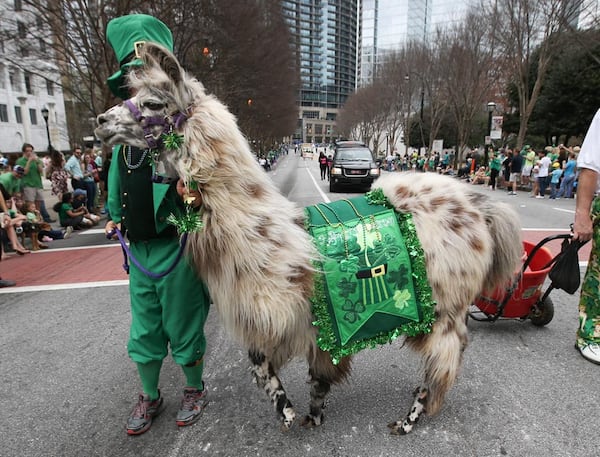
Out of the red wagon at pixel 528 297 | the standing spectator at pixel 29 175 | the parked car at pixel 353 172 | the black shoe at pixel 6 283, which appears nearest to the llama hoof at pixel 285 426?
the red wagon at pixel 528 297

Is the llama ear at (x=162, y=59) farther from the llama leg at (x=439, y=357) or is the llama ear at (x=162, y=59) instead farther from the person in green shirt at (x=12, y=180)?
the person in green shirt at (x=12, y=180)

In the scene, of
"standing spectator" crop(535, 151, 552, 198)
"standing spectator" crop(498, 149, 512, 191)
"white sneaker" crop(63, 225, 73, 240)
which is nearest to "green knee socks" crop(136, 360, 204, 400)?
"white sneaker" crop(63, 225, 73, 240)

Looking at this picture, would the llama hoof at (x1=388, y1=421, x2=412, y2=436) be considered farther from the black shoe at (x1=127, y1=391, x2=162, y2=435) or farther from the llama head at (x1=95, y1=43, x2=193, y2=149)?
the llama head at (x1=95, y1=43, x2=193, y2=149)

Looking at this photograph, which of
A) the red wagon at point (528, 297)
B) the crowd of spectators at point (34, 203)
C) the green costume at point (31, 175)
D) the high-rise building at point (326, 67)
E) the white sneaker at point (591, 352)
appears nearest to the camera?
Answer: the white sneaker at point (591, 352)

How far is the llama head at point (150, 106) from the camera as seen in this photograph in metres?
1.96

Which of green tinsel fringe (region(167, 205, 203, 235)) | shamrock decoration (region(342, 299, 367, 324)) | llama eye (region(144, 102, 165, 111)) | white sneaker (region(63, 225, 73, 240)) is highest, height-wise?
llama eye (region(144, 102, 165, 111))

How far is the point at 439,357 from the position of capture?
2.38 meters

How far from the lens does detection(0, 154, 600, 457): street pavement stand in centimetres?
243

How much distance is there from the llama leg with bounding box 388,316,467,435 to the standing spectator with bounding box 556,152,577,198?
14.2m

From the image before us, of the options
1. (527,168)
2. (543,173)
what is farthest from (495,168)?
(543,173)

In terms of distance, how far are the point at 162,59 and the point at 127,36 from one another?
1.40ft

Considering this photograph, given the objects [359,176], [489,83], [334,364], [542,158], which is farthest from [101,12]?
[489,83]

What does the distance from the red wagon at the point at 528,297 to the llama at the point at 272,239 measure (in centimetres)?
102

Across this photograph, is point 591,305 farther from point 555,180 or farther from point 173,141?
point 555,180
